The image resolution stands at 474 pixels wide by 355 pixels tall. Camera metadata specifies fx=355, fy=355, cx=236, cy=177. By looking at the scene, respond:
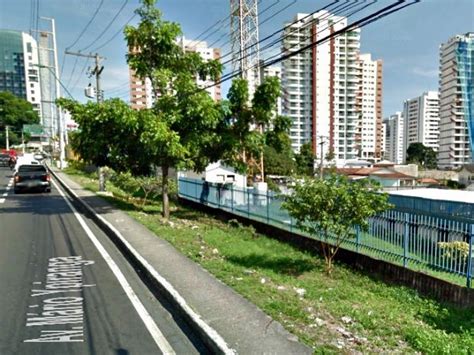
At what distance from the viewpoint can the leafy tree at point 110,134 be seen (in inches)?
418

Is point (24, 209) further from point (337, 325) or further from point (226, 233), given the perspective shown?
point (337, 325)

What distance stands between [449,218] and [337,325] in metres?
3.07

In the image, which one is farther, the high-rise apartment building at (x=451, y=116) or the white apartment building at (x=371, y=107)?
the white apartment building at (x=371, y=107)

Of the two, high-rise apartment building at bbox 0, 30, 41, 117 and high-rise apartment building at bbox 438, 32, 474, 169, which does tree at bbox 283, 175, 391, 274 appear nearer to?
high-rise apartment building at bbox 438, 32, 474, 169

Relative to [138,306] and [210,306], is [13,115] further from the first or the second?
[210,306]

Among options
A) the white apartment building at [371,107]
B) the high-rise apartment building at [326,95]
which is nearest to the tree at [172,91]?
the high-rise apartment building at [326,95]

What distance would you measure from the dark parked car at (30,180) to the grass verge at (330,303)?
1297 cm

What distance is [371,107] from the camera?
385 feet

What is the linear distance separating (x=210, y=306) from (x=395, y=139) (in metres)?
148

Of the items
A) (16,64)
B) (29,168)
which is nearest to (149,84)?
(29,168)

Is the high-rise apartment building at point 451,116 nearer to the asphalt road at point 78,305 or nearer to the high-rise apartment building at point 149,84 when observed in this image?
the high-rise apartment building at point 149,84

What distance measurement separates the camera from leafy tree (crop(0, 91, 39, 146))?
81562 millimetres

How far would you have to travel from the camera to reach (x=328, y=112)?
9125 centimetres


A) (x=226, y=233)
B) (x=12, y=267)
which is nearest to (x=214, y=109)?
(x=226, y=233)
